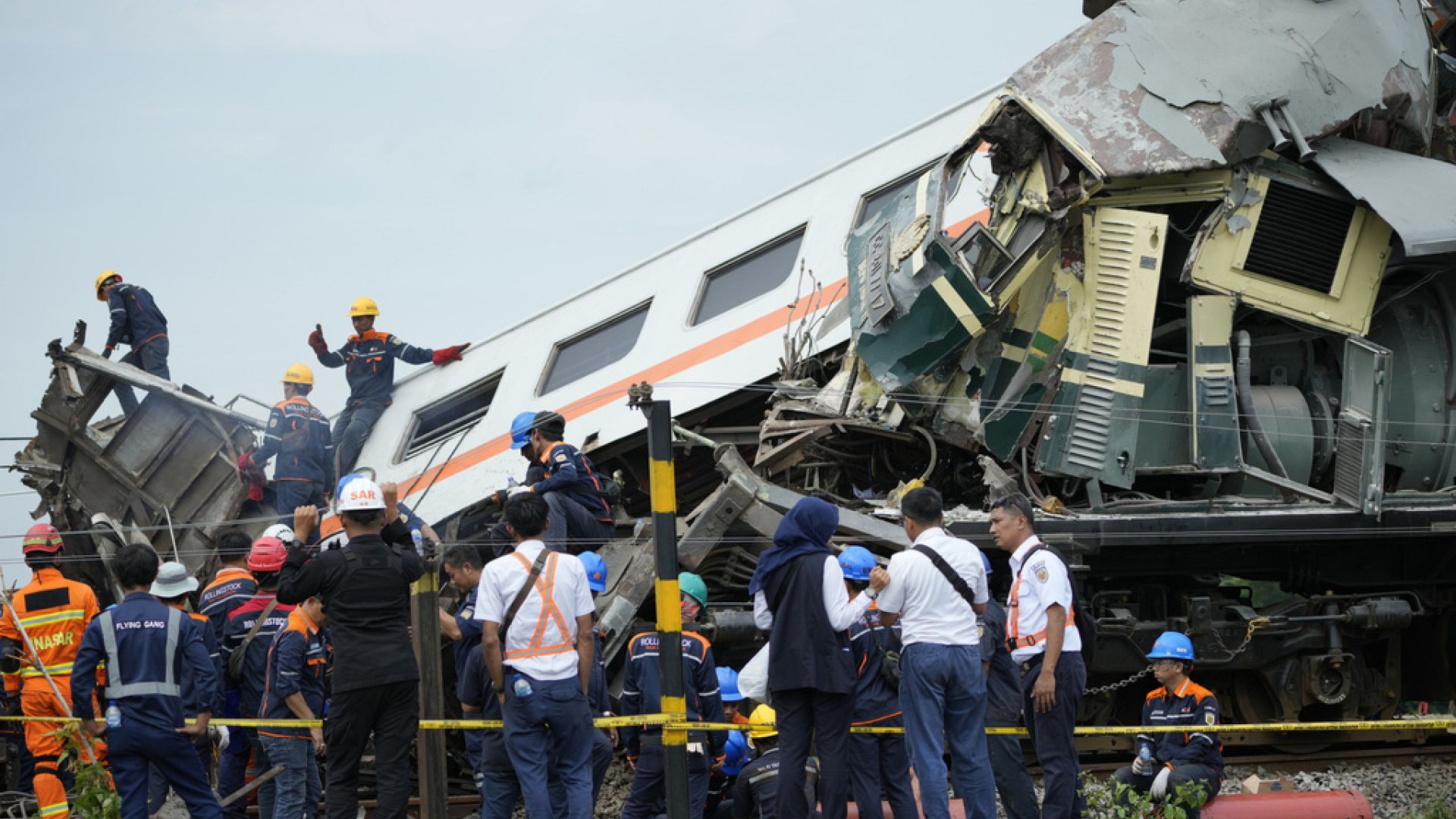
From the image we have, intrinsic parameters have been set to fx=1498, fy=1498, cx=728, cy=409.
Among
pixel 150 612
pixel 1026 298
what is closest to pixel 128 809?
pixel 150 612

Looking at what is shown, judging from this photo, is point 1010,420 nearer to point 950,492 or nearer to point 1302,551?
point 950,492

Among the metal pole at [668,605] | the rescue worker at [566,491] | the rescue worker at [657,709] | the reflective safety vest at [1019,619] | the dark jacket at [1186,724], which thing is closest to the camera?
the metal pole at [668,605]

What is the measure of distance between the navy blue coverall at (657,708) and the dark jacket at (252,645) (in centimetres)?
187

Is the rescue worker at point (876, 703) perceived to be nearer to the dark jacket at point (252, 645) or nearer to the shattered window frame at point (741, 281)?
the dark jacket at point (252, 645)

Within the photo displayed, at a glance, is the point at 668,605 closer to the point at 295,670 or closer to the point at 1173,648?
the point at 295,670

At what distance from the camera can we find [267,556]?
8008mm

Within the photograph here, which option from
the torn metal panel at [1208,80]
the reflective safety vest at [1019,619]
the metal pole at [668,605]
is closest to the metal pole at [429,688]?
the metal pole at [668,605]

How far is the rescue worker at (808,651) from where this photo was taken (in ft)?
21.9

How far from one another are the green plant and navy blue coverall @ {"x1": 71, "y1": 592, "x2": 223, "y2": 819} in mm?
366

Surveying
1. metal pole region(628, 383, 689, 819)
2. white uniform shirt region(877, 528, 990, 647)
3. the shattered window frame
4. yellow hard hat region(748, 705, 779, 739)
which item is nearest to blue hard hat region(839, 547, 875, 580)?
white uniform shirt region(877, 528, 990, 647)

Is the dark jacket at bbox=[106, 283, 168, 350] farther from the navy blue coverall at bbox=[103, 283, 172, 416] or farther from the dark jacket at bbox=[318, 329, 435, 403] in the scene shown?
the dark jacket at bbox=[318, 329, 435, 403]

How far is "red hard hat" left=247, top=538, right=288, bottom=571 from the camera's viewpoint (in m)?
8.00

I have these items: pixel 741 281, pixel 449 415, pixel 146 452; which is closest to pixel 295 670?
pixel 146 452

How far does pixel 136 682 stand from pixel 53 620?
4.92 feet
